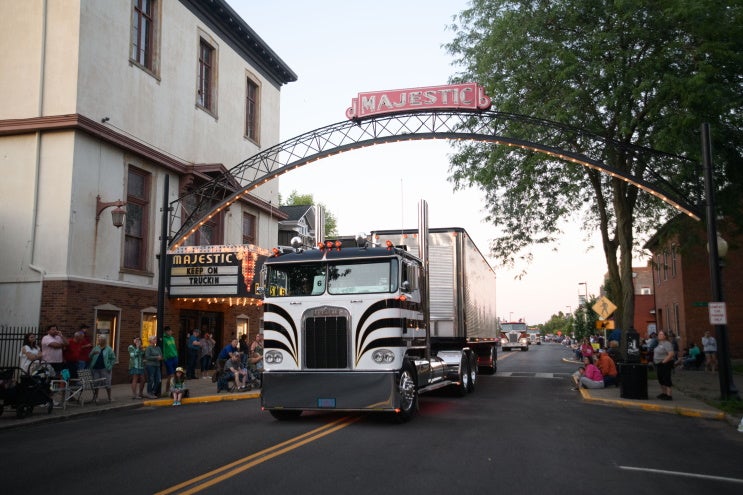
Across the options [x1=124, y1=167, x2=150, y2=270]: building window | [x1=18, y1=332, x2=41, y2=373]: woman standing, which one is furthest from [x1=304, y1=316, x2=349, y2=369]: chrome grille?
[x1=124, y1=167, x2=150, y2=270]: building window

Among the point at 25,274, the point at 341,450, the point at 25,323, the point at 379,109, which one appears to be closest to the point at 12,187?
the point at 25,274

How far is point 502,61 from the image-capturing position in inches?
965

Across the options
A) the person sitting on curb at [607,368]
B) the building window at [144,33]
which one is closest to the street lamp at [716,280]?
the person sitting on curb at [607,368]

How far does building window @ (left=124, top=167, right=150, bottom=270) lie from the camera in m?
22.6

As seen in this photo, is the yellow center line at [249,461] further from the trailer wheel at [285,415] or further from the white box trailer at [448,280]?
the white box trailer at [448,280]

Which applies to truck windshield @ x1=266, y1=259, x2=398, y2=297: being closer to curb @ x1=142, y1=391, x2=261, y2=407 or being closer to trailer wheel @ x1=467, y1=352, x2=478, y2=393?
curb @ x1=142, y1=391, x2=261, y2=407

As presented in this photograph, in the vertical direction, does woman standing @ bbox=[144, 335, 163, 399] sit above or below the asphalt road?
above

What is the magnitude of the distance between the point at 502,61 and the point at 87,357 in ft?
57.2

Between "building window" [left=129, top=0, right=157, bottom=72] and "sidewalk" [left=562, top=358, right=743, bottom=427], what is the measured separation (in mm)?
18571

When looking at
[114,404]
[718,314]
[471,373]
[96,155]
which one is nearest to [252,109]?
[96,155]

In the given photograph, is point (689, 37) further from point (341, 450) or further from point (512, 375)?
point (341, 450)

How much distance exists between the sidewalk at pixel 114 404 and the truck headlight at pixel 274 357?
511 cm

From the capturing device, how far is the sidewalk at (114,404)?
13.4m

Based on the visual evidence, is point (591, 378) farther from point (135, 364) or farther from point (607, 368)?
point (135, 364)
